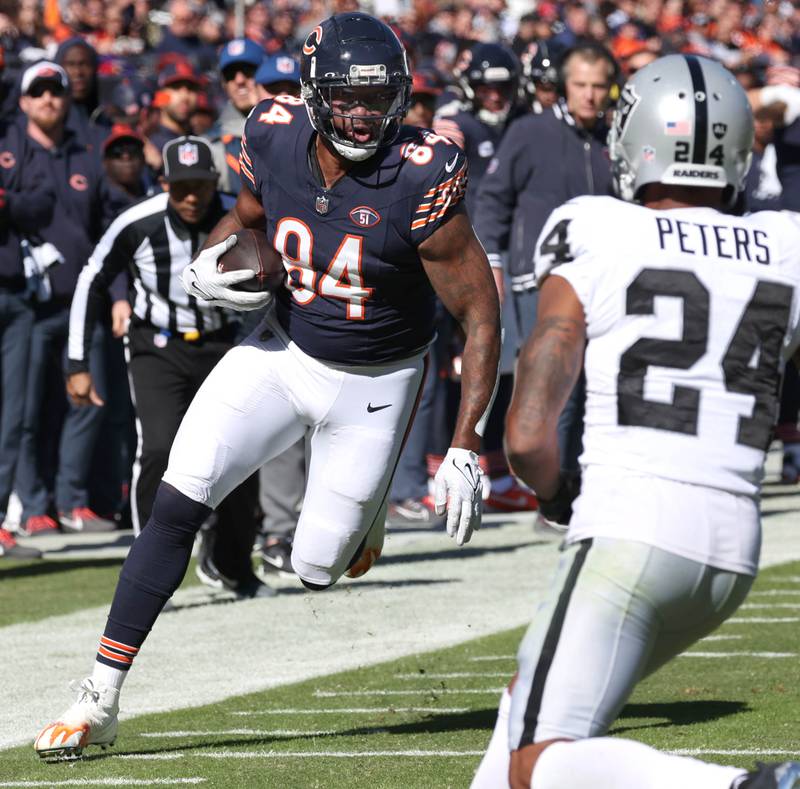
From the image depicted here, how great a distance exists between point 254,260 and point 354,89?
53cm

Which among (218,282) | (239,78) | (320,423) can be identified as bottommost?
(320,423)

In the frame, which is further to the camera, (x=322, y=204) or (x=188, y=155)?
(x=188, y=155)

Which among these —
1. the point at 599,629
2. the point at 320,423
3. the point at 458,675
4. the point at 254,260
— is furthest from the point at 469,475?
the point at 458,675

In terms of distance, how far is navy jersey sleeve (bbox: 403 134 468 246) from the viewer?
4.75 meters

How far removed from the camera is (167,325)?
751cm

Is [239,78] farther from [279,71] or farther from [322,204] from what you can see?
[322,204]

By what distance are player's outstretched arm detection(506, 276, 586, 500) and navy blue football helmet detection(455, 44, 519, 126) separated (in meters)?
6.86

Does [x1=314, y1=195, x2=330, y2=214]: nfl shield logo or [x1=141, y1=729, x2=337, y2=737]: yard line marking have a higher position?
[x1=314, y1=195, x2=330, y2=214]: nfl shield logo

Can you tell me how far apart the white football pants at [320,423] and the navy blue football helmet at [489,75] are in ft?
16.1

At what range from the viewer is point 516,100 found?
10.3m

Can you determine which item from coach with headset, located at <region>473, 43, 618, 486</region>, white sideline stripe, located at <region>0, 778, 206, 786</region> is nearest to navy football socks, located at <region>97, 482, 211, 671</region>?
white sideline stripe, located at <region>0, 778, 206, 786</region>

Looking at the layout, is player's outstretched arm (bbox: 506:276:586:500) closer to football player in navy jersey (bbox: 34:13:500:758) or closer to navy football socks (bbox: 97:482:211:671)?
football player in navy jersey (bbox: 34:13:500:758)

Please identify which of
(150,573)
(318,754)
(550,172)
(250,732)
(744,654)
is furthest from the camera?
(550,172)

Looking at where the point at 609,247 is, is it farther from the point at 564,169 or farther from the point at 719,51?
the point at 719,51
